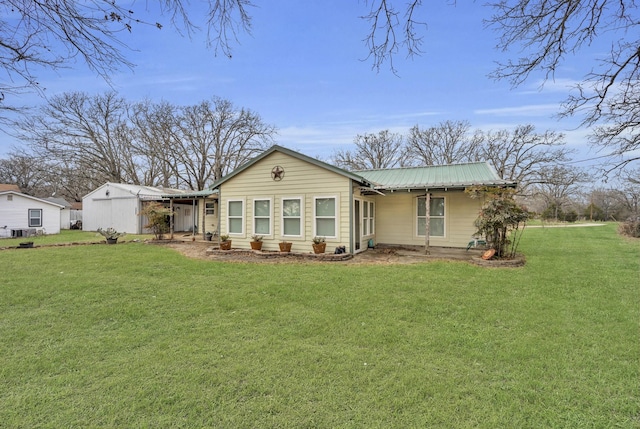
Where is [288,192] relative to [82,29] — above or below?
below

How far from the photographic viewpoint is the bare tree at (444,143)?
3425 cm

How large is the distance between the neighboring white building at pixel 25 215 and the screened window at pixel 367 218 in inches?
806

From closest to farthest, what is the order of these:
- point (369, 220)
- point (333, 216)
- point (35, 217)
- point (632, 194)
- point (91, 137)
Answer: point (333, 216) → point (369, 220) → point (35, 217) → point (632, 194) → point (91, 137)

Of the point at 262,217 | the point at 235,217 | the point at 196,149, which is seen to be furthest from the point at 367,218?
the point at 196,149

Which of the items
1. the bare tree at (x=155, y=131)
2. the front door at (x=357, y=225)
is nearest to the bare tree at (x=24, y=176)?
the bare tree at (x=155, y=131)

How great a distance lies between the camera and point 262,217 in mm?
11039

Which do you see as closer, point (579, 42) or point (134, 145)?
point (579, 42)

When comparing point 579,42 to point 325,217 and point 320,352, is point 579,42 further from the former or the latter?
point 325,217

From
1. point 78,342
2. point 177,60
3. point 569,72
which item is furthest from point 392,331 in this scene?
point 177,60

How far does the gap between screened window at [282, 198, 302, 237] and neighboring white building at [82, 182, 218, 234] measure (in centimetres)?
1023

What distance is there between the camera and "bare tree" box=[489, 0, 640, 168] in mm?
3359

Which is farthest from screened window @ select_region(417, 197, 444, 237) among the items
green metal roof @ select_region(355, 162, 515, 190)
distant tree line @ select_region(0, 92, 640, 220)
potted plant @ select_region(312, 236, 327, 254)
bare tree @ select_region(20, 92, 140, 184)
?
bare tree @ select_region(20, 92, 140, 184)

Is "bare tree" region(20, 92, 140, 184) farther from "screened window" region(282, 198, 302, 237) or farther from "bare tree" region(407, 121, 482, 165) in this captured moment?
"bare tree" region(407, 121, 482, 165)

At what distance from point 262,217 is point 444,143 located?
3027cm
